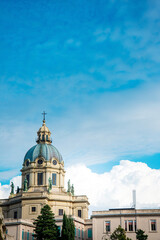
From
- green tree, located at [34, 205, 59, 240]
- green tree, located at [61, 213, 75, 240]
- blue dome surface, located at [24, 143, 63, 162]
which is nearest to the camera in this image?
green tree, located at [61, 213, 75, 240]

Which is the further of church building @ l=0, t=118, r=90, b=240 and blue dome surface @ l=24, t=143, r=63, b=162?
blue dome surface @ l=24, t=143, r=63, b=162

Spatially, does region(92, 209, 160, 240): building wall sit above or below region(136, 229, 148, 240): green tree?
above

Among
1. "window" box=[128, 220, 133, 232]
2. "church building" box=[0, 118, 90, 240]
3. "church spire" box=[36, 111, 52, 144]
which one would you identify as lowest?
"window" box=[128, 220, 133, 232]

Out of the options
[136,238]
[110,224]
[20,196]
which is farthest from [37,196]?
[136,238]

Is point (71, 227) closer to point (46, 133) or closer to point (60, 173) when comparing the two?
point (60, 173)

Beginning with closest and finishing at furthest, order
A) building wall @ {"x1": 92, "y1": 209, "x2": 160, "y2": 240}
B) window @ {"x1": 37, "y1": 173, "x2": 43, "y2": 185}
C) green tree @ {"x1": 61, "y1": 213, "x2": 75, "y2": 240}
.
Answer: green tree @ {"x1": 61, "y1": 213, "x2": 75, "y2": 240} < building wall @ {"x1": 92, "y1": 209, "x2": 160, "y2": 240} < window @ {"x1": 37, "y1": 173, "x2": 43, "y2": 185}

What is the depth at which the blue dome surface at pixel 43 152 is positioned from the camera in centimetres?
9612

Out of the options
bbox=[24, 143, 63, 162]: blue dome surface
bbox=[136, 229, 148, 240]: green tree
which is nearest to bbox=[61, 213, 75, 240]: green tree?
bbox=[136, 229, 148, 240]: green tree

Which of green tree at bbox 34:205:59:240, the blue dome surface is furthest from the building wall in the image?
the blue dome surface

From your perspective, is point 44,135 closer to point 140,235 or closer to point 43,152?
point 43,152

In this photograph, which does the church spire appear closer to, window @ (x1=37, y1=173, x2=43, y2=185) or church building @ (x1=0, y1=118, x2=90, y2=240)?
church building @ (x1=0, y1=118, x2=90, y2=240)

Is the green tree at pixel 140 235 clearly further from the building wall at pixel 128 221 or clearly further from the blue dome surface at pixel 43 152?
the blue dome surface at pixel 43 152

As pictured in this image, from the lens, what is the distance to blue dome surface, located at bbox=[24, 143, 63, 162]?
96.1 m

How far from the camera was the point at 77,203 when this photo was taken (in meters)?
92.0
